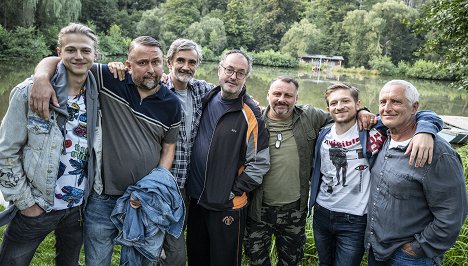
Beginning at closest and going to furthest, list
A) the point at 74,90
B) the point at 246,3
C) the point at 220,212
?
1. the point at 74,90
2. the point at 220,212
3. the point at 246,3

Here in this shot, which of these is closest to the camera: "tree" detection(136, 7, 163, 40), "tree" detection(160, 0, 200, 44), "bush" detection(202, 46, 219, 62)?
"bush" detection(202, 46, 219, 62)

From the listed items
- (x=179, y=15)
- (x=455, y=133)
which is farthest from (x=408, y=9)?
(x=455, y=133)

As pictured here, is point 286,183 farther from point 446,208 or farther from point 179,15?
point 179,15

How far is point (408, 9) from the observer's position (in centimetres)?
3962

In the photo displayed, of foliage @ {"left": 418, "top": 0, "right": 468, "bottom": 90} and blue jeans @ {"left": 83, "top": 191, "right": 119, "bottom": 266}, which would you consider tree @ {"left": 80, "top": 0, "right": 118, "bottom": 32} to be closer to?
foliage @ {"left": 418, "top": 0, "right": 468, "bottom": 90}

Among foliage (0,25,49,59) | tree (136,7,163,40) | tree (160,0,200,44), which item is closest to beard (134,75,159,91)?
foliage (0,25,49,59)

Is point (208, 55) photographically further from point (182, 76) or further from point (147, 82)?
point (147, 82)

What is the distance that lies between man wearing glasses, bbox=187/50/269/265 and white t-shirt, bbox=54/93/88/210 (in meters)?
0.75

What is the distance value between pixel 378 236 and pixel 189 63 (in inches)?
63.5

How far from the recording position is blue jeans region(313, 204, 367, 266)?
221cm

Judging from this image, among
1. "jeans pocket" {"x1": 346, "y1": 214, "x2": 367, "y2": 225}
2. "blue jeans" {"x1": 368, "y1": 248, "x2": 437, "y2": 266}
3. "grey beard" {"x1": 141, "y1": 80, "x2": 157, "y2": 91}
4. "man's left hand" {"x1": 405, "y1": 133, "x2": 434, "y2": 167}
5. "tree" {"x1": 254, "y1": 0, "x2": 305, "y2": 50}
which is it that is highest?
"tree" {"x1": 254, "y1": 0, "x2": 305, "y2": 50}

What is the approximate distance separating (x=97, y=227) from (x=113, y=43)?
31324 millimetres

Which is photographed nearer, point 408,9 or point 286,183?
point 286,183

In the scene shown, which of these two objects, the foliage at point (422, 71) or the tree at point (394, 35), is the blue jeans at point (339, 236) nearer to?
the foliage at point (422, 71)
